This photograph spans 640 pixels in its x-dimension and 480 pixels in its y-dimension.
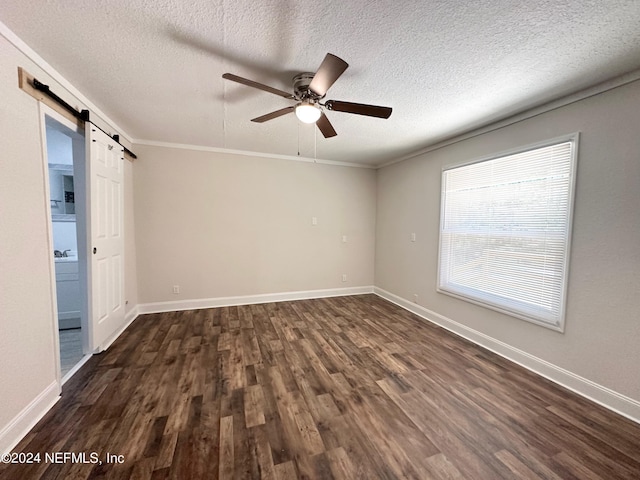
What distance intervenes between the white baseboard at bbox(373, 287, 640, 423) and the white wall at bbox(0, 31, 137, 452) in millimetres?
3866

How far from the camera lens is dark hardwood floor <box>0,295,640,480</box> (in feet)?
4.49

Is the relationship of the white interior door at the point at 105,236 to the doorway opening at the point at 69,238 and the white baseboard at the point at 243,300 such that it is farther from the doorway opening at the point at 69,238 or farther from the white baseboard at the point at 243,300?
the white baseboard at the point at 243,300

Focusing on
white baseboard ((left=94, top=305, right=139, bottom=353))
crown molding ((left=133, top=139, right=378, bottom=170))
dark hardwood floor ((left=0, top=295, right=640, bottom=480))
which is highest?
crown molding ((left=133, top=139, right=378, bottom=170))

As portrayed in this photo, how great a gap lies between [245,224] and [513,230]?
3513 millimetres

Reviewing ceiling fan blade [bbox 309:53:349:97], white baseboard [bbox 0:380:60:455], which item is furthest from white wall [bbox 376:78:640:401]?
white baseboard [bbox 0:380:60:455]

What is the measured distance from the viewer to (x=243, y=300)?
13.3 feet

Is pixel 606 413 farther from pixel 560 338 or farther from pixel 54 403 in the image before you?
pixel 54 403

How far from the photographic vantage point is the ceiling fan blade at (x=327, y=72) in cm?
138

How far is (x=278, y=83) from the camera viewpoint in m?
2.02

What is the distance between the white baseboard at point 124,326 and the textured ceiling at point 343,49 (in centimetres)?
241

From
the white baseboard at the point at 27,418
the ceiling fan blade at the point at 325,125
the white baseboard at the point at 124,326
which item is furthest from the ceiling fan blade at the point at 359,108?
the white baseboard at the point at 124,326

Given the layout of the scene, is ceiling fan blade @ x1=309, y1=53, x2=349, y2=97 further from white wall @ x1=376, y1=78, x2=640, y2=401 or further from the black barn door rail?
white wall @ x1=376, y1=78, x2=640, y2=401

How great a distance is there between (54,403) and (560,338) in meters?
4.02

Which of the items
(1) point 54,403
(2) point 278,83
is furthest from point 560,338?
(1) point 54,403
